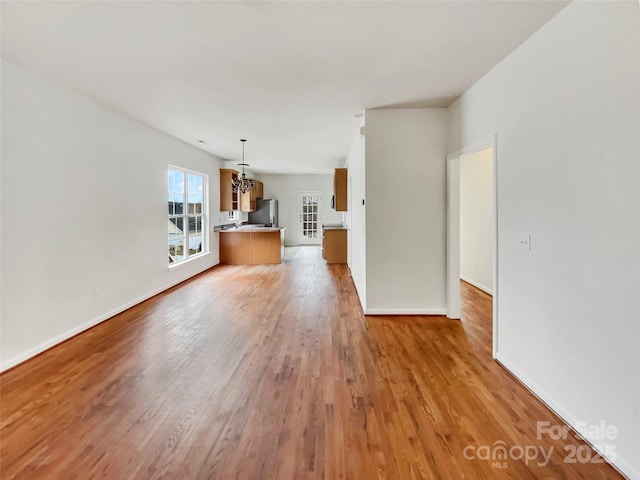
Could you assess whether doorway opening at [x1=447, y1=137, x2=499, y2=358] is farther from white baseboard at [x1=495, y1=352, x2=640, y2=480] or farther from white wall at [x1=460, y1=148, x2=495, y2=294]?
white baseboard at [x1=495, y1=352, x2=640, y2=480]

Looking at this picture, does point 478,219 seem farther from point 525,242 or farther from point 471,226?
point 525,242

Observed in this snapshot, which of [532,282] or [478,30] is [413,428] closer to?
[532,282]

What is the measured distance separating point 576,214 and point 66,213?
4332 millimetres

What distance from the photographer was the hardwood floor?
62.9 inches

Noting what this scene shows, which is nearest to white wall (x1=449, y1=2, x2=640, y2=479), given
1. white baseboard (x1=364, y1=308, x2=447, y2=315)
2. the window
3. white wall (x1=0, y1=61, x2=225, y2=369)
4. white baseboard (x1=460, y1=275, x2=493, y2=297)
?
white baseboard (x1=364, y1=308, x2=447, y2=315)

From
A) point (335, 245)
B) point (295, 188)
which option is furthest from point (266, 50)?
point (295, 188)

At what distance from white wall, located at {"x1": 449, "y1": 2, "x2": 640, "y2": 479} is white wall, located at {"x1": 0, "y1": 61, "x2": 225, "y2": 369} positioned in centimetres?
413

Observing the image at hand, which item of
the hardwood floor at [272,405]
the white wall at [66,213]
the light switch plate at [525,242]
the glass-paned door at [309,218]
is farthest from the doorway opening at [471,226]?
the glass-paned door at [309,218]

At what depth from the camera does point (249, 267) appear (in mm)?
7375

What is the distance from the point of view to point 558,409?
1973mm

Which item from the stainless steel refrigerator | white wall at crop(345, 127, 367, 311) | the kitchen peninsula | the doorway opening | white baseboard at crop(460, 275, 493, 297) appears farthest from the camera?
the stainless steel refrigerator

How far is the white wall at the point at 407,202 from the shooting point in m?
3.77

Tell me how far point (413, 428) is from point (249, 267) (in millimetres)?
5961

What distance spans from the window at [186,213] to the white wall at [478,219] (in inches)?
199
